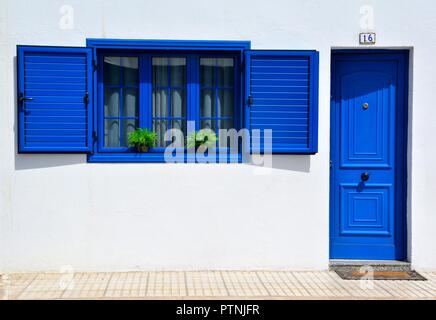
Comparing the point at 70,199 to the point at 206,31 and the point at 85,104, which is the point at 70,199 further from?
the point at 206,31

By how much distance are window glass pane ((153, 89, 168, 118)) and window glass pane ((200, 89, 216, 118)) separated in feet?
1.34

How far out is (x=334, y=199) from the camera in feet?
25.8

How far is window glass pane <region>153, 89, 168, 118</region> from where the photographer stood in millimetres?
7715

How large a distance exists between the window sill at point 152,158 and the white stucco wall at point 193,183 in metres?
0.07

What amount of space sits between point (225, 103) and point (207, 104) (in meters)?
0.21

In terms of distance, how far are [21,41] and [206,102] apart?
2.12 meters

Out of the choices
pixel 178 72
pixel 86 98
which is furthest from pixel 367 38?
pixel 86 98

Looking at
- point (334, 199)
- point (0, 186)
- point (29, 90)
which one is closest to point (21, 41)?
point (29, 90)

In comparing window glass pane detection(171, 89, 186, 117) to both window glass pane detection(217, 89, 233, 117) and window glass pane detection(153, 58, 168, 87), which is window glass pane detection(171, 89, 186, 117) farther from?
window glass pane detection(217, 89, 233, 117)

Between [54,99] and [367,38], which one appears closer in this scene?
[54,99]

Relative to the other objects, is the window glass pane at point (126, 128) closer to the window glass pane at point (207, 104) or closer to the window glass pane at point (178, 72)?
the window glass pane at point (178, 72)

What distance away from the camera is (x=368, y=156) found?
25.7ft

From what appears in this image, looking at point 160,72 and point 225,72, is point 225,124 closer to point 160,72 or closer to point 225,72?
point 225,72

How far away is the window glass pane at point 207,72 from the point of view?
769 cm
